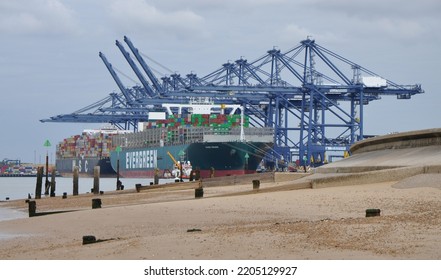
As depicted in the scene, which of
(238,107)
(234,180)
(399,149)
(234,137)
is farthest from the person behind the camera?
(238,107)

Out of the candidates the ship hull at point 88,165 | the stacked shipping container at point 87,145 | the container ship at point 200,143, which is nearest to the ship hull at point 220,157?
the container ship at point 200,143

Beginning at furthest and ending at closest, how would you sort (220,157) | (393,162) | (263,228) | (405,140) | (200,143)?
1. (200,143)
2. (220,157)
3. (405,140)
4. (393,162)
5. (263,228)

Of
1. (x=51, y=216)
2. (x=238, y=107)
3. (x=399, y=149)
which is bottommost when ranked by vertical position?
(x=51, y=216)

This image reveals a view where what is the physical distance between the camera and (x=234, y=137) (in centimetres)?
11850

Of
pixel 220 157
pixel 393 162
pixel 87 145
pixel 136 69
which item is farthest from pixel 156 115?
pixel 393 162

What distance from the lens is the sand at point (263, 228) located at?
32.4ft

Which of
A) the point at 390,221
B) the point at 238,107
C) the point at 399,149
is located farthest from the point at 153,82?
the point at 390,221

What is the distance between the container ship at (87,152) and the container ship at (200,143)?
18.1 metres

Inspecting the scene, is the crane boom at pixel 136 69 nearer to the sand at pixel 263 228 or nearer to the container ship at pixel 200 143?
the container ship at pixel 200 143

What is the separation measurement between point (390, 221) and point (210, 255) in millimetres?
3426

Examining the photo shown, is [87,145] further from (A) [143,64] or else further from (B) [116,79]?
(A) [143,64]

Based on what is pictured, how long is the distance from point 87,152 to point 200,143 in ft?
185

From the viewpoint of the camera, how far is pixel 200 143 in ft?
381

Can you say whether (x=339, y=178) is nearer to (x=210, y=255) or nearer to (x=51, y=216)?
(x=51, y=216)
